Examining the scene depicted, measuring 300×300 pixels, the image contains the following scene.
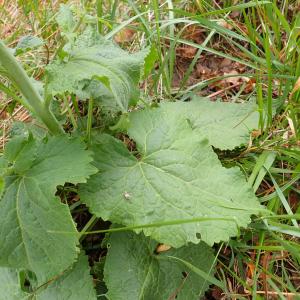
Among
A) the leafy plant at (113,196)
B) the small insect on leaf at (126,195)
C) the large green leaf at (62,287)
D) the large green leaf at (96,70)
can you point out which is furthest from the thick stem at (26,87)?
the large green leaf at (62,287)

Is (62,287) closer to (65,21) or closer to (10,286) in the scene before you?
(10,286)

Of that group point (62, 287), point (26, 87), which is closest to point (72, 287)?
point (62, 287)

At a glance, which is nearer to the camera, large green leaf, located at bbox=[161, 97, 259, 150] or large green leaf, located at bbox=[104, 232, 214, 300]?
large green leaf, located at bbox=[104, 232, 214, 300]

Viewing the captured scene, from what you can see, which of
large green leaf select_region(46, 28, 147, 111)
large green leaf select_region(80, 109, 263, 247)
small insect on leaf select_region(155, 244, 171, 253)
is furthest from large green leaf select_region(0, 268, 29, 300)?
large green leaf select_region(46, 28, 147, 111)

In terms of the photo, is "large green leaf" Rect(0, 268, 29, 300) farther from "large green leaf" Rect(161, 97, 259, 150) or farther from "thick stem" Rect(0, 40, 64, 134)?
"large green leaf" Rect(161, 97, 259, 150)

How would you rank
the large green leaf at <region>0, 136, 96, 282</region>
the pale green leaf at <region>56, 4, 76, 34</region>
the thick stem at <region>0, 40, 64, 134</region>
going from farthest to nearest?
1. the pale green leaf at <region>56, 4, 76, 34</region>
2. the thick stem at <region>0, 40, 64, 134</region>
3. the large green leaf at <region>0, 136, 96, 282</region>

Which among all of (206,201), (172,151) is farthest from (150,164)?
(206,201)

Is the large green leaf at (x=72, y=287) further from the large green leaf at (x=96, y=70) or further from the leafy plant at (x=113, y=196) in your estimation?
the large green leaf at (x=96, y=70)
